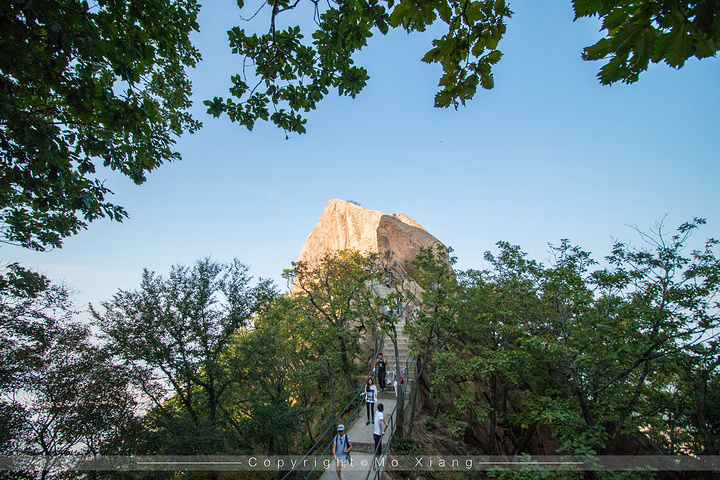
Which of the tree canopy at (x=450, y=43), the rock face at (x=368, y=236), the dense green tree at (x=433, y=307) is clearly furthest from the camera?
the rock face at (x=368, y=236)

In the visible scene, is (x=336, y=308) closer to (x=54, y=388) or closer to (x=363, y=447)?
(x=363, y=447)

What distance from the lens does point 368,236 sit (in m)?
28.5

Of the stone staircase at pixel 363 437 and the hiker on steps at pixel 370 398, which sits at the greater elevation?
the hiker on steps at pixel 370 398

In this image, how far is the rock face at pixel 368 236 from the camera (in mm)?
24188

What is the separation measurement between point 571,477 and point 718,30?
6711 mm

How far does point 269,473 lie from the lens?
29.4 ft

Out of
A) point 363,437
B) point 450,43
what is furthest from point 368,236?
point 450,43

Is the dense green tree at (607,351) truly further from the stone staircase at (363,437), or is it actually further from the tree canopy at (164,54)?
the tree canopy at (164,54)

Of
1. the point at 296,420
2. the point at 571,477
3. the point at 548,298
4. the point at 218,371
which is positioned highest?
the point at 548,298

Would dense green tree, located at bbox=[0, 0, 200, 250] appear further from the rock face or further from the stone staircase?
the rock face

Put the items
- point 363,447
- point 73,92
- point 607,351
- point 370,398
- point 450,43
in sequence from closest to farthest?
point 450,43 → point 73,92 → point 607,351 → point 363,447 → point 370,398

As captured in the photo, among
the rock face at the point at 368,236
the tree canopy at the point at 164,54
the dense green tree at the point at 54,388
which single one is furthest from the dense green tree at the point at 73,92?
the rock face at the point at 368,236

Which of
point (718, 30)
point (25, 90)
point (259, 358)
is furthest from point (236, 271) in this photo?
point (718, 30)

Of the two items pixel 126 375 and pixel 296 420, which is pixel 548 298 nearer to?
pixel 296 420
